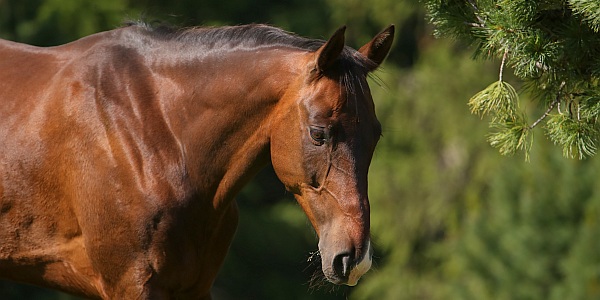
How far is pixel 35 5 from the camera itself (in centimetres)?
1593

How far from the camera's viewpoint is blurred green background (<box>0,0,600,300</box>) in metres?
15.1

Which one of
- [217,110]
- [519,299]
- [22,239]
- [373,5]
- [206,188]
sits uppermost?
[217,110]

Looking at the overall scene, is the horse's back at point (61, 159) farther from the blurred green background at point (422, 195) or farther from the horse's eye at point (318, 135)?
the blurred green background at point (422, 195)

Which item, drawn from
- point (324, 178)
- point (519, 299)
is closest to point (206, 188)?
point (324, 178)

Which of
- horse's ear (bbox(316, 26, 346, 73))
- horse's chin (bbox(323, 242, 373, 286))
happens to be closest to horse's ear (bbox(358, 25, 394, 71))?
horse's ear (bbox(316, 26, 346, 73))

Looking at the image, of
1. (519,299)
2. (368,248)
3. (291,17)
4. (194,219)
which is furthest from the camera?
(291,17)

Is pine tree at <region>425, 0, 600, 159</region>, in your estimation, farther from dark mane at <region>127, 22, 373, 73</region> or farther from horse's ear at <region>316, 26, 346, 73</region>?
horse's ear at <region>316, 26, 346, 73</region>

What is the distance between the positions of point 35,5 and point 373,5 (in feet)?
22.5

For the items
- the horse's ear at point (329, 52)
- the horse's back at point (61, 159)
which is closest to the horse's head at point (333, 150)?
the horse's ear at point (329, 52)

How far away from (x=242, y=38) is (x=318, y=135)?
2.39 feet

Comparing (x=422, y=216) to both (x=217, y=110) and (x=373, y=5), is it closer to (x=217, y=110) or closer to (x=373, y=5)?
(x=373, y=5)

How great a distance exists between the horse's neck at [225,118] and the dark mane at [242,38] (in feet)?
0.26

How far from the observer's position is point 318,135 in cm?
447

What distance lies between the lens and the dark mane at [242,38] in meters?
4.80
